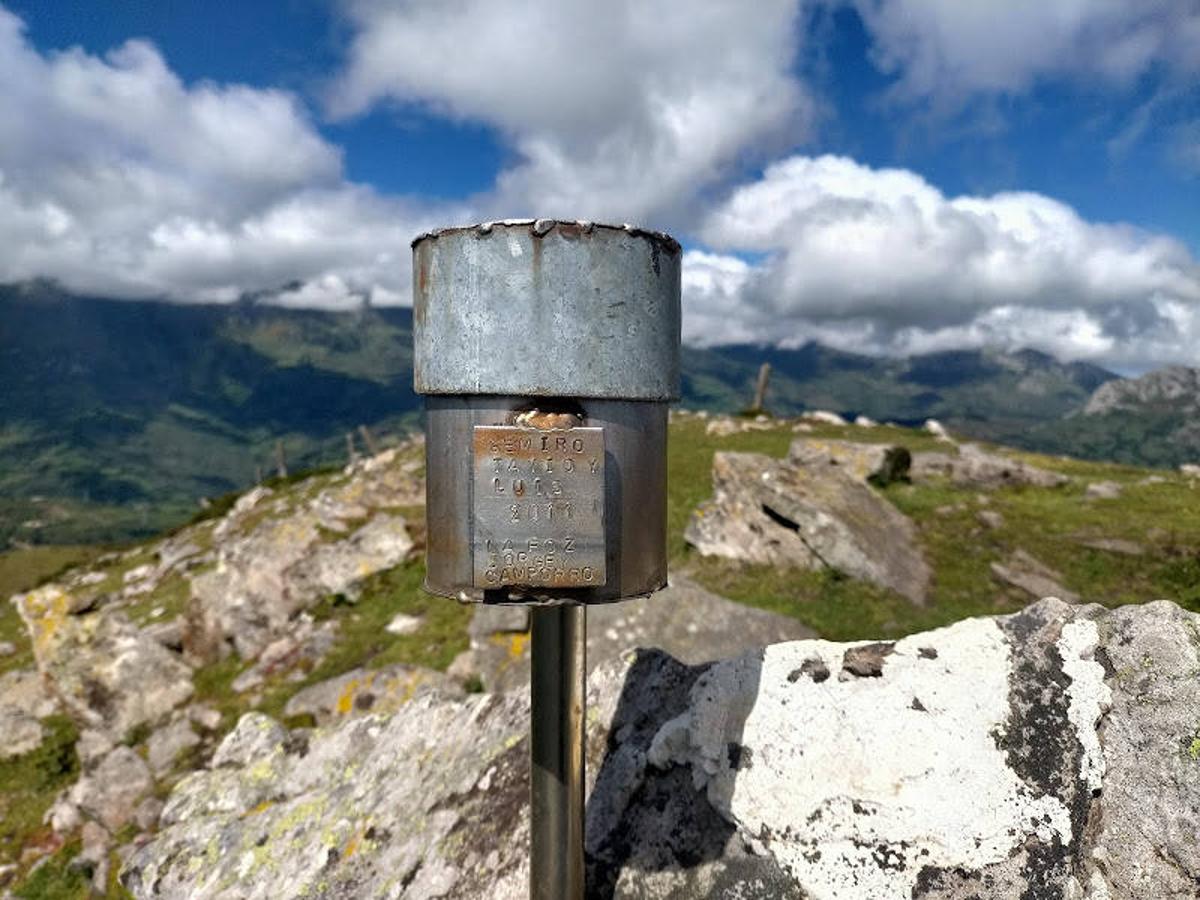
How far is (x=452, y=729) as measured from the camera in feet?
27.1

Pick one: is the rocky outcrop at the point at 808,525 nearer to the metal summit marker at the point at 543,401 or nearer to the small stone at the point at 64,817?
the metal summit marker at the point at 543,401

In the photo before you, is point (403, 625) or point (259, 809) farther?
point (403, 625)

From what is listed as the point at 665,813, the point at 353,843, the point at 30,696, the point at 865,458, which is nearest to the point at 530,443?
the point at 665,813

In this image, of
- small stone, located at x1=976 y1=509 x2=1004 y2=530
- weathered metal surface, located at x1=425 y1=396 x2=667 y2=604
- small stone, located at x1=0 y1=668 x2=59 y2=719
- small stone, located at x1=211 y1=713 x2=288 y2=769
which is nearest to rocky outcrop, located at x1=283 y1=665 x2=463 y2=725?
small stone, located at x1=211 y1=713 x2=288 y2=769

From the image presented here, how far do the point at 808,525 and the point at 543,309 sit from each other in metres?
12.5

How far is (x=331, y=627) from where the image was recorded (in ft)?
55.1

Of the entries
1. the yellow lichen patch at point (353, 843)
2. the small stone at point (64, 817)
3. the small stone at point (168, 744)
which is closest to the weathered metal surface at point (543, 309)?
the yellow lichen patch at point (353, 843)

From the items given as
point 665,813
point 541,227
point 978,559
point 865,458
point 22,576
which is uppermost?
point 541,227

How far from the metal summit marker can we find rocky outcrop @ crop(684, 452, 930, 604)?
1149 cm

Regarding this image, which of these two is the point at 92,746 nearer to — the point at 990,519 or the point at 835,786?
the point at 835,786

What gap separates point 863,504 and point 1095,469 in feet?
69.7

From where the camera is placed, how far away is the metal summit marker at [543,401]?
467 cm

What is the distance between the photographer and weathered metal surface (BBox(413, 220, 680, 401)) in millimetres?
4672

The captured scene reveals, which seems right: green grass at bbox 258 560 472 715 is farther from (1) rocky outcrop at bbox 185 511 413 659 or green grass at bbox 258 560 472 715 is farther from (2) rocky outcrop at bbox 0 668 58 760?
(2) rocky outcrop at bbox 0 668 58 760
